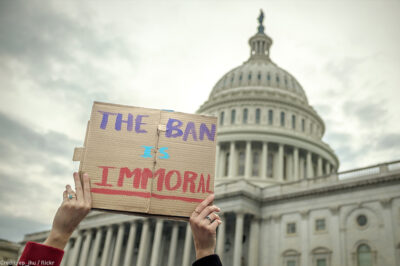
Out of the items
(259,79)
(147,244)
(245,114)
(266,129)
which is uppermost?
(259,79)

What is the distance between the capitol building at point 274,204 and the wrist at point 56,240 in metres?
34.4

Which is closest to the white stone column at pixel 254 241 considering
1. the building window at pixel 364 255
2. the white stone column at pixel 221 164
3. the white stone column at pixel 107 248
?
the building window at pixel 364 255

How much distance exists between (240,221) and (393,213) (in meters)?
14.7

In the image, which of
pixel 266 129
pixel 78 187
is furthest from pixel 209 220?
pixel 266 129

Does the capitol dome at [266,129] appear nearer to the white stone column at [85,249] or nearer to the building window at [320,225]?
the building window at [320,225]

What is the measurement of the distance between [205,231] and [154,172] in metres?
1.06

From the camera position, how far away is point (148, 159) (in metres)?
4.50

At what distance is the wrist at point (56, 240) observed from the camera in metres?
3.43

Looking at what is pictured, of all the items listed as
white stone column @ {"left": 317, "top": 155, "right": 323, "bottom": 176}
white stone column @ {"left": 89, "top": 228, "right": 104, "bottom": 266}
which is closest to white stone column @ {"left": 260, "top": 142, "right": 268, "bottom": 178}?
white stone column @ {"left": 317, "top": 155, "right": 323, "bottom": 176}

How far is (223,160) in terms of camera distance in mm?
60406

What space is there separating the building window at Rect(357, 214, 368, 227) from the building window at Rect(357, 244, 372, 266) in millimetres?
1883

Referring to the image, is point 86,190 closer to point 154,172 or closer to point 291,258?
point 154,172

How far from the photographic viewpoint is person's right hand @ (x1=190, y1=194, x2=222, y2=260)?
3.72 metres

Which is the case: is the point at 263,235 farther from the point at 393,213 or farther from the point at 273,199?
the point at 393,213
